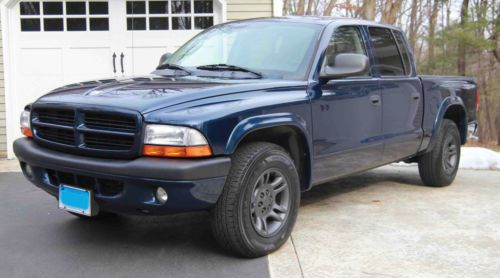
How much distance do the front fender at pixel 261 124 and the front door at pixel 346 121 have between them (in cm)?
21

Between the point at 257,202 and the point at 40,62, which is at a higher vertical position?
the point at 40,62

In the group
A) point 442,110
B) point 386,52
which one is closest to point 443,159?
point 442,110

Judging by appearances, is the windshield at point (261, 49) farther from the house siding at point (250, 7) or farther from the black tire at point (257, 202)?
the house siding at point (250, 7)

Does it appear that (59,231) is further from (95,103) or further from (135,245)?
(95,103)

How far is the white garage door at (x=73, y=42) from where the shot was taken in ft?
28.2

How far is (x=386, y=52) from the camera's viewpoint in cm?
534

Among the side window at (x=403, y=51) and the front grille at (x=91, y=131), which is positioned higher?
the side window at (x=403, y=51)

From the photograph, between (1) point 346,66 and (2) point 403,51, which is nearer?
(1) point 346,66

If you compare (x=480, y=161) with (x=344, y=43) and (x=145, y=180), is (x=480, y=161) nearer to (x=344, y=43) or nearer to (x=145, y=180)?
(x=344, y=43)

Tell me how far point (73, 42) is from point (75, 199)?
567 centimetres

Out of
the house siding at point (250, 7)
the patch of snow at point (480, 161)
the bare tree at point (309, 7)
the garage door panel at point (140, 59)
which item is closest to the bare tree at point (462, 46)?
the bare tree at point (309, 7)

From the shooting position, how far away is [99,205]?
3510 millimetres

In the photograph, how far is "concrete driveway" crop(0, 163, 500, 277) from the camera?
357 centimetres

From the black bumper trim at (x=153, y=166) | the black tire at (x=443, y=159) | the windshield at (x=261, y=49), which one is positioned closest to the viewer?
the black bumper trim at (x=153, y=166)
